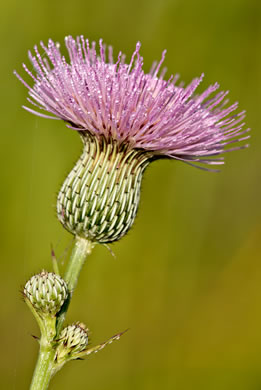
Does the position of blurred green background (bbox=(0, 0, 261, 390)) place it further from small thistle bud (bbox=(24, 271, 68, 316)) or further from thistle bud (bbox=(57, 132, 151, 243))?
small thistle bud (bbox=(24, 271, 68, 316))

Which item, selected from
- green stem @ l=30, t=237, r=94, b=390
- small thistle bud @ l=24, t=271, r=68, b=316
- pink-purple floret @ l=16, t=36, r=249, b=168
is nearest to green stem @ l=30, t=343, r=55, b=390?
green stem @ l=30, t=237, r=94, b=390

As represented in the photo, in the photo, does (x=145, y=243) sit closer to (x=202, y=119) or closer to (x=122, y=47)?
(x=122, y=47)

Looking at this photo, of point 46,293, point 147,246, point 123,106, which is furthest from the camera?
point 147,246

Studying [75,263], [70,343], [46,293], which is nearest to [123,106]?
[75,263]

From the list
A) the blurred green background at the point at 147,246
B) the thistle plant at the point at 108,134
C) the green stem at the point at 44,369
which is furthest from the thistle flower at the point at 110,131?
the blurred green background at the point at 147,246

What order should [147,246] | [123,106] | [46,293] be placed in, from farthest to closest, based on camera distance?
[147,246], [123,106], [46,293]

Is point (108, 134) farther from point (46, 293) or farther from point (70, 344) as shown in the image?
point (70, 344)

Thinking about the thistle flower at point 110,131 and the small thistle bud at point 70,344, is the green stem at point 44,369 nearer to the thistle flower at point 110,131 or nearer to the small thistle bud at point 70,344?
the small thistle bud at point 70,344

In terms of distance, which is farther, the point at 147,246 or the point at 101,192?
the point at 147,246
